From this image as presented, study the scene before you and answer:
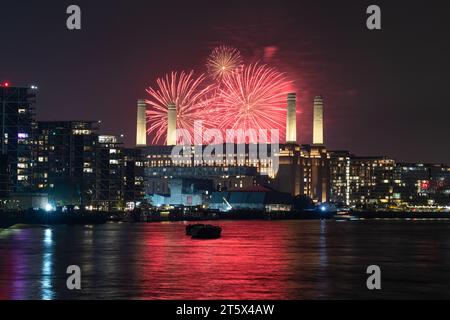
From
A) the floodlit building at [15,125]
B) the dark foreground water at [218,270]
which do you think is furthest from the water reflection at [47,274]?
the floodlit building at [15,125]

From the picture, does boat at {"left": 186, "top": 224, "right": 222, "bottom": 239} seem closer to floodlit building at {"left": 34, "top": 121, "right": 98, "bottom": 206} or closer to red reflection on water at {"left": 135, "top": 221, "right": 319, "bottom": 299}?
red reflection on water at {"left": 135, "top": 221, "right": 319, "bottom": 299}

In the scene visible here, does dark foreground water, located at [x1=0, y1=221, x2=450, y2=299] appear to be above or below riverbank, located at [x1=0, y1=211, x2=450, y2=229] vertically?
above

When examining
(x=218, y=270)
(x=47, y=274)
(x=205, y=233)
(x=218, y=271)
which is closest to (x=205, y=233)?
(x=205, y=233)

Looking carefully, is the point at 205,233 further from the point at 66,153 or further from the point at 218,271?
the point at 66,153

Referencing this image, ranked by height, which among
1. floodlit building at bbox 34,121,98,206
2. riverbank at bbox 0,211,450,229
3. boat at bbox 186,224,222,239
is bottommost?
riverbank at bbox 0,211,450,229

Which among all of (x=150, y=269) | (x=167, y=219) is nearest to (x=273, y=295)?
(x=150, y=269)

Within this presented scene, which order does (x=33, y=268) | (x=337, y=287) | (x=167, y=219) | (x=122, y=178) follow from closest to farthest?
1. (x=337, y=287)
2. (x=33, y=268)
3. (x=167, y=219)
4. (x=122, y=178)

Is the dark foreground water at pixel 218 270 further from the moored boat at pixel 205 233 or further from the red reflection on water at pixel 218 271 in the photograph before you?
the moored boat at pixel 205 233

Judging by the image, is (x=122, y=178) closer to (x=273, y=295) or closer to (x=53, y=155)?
(x=53, y=155)

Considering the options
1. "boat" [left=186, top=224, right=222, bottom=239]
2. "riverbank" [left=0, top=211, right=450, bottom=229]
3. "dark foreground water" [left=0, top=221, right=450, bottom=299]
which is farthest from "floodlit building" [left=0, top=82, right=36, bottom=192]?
"dark foreground water" [left=0, top=221, right=450, bottom=299]
